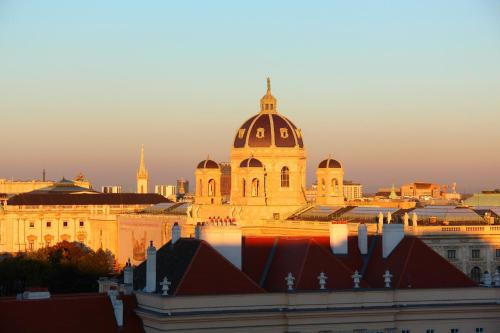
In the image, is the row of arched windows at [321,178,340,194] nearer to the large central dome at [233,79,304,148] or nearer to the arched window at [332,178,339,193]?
the arched window at [332,178,339,193]

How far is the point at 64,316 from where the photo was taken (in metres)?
67.1

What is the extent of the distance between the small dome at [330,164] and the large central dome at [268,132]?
9.22ft

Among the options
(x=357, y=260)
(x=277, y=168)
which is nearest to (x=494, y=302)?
(x=357, y=260)

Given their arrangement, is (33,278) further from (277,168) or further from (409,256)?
(409,256)

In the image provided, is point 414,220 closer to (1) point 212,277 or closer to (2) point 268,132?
(2) point 268,132

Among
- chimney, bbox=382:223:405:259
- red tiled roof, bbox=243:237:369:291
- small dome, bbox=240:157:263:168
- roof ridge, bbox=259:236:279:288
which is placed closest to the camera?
red tiled roof, bbox=243:237:369:291

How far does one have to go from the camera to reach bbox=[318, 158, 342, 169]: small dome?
543 ft

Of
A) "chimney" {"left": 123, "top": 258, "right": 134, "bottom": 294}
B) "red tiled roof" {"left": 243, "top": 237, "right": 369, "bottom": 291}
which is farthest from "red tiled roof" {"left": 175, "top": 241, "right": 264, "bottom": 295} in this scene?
"chimney" {"left": 123, "top": 258, "right": 134, "bottom": 294}

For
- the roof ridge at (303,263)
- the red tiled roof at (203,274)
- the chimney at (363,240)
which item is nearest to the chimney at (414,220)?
the chimney at (363,240)

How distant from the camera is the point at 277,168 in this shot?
163 m

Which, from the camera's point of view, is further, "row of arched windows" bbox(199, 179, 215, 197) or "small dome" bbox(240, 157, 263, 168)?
"row of arched windows" bbox(199, 179, 215, 197)

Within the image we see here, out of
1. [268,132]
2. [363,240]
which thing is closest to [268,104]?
[268,132]

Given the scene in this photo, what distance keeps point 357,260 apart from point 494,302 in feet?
22.8

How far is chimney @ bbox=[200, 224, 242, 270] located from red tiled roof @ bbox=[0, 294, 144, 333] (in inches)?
216
